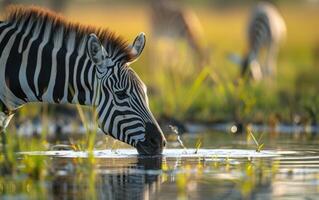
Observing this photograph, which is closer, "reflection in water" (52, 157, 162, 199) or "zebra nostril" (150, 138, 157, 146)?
"reflection in water" (52, 157, 162, 199)

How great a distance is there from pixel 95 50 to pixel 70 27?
462mm

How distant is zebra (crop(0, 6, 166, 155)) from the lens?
994cm

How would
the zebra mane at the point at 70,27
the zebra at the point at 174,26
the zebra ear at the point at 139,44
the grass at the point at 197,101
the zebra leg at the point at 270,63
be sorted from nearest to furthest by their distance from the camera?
1. the grass at the point at 197,101
2. the zebra mane at the point at 70,27
3. the zebra ear at the point at 139,44
4. the zebra leg at the point at 270,63
5. the zebra at the point at 174,26

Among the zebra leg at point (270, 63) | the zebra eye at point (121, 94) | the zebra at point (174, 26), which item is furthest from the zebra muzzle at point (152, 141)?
the zebra at point (174, 26)

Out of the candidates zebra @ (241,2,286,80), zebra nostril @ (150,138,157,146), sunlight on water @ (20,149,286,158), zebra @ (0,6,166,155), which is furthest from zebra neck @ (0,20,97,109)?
zebra @ (241,2,286,80)

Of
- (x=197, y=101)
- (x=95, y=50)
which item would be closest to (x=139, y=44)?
(x=95, y=50)

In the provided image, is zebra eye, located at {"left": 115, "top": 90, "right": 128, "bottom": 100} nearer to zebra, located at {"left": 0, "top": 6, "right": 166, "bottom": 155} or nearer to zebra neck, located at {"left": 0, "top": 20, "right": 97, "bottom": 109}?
zebra, located at {"left": 0, "top": 6, "right": 166, "bottom": 155}

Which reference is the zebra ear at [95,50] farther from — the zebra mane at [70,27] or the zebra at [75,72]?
the zebra mane at [70,27]

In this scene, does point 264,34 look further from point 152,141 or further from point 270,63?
point 152,141

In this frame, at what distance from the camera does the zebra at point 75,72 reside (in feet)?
32.6

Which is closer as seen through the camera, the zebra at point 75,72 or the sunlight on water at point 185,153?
the zebra at point 75,72

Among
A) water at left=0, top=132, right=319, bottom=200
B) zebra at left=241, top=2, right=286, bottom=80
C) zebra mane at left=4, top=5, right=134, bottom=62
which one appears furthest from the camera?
zebra at left=241, top=2, right=286, bottom=80

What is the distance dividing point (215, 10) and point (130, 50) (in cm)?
4765

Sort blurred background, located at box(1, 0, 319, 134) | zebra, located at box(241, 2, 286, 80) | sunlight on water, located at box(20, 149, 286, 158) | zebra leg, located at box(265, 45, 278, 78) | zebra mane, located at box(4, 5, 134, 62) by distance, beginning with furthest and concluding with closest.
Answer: zebra, located at box(241, 2, 286, 80)
zebra leg, located at box(265, 45, 278, 78)
blurred background, located at box(1, 0, 319, 134)
sunlight on water, located at box(20, 149, 286, 158)
zebra mane, located at box(4, 5, 134, 62)
